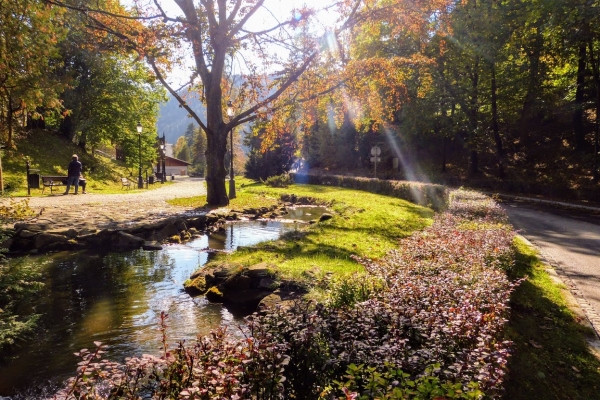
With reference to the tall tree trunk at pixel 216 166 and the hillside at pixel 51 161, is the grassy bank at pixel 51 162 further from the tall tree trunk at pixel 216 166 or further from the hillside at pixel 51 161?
the tall tree trunk at pixel 216 166

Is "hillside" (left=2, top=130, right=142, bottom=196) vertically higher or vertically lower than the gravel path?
higher

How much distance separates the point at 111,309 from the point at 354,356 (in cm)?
546

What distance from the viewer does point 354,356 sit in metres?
3.11

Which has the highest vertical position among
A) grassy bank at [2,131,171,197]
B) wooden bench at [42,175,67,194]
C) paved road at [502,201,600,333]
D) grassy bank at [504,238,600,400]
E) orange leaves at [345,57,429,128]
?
orange leaves at [345,57,429,128]

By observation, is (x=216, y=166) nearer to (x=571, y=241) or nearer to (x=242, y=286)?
(x=242, y=286)

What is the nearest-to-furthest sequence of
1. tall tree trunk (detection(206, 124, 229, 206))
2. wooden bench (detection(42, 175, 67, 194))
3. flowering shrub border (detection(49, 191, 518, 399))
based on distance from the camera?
flowering shrub border (detection(49, 191, 518, 399)), tall tree trunk (detection(206, 124, 229, 206)), wooden bench (detection(42, 175, 67, 194))

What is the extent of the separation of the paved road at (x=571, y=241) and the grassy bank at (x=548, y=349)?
1.32ft

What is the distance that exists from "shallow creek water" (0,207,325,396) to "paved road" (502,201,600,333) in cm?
634

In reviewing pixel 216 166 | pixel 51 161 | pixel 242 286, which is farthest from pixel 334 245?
pixel 51 161

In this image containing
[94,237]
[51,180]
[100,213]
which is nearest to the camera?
[94,237]

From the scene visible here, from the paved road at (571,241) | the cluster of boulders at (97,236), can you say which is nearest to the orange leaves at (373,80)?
the paved road at (571,241)

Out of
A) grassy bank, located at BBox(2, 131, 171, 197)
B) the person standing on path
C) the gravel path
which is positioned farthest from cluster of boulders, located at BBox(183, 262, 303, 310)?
grassy bank, located at BBox(2, 131, 171, 197)

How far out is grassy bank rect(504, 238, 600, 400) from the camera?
4.21 meters

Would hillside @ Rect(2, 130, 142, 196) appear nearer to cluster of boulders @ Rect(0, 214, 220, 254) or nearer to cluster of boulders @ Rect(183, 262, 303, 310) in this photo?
cluster of boulders @ Rect(0, 214, 220, 254)
